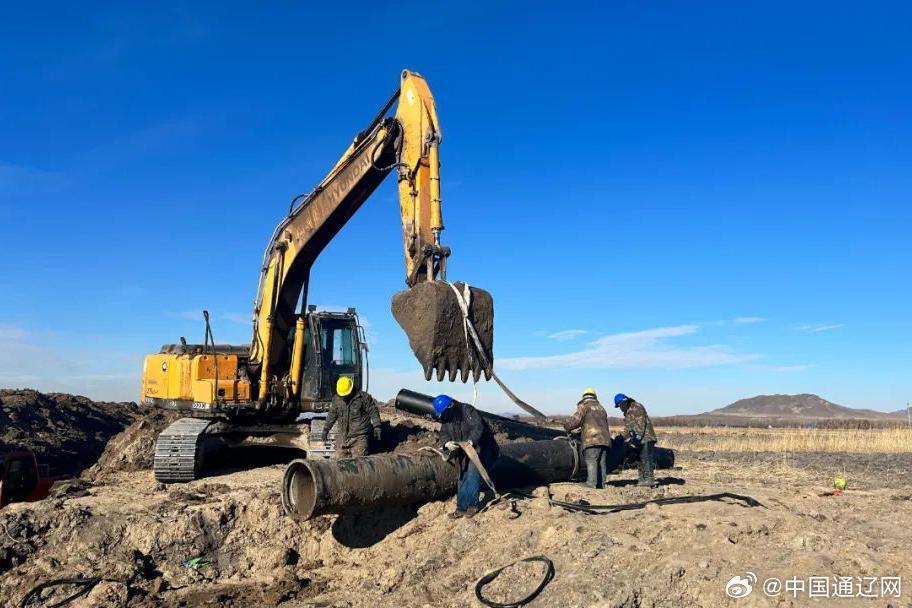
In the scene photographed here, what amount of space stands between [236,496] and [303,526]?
3.69ft

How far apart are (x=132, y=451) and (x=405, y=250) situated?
7071 millimetres

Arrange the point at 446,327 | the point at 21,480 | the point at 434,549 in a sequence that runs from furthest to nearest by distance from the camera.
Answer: the point at 21,480, the point at 446,327, the point at 434,549

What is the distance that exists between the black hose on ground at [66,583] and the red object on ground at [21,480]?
333 cm

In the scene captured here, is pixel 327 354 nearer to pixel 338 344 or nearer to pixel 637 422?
pixel 338 344

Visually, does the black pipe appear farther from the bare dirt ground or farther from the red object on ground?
the red object on ground

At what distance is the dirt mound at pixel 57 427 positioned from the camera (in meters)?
17.5

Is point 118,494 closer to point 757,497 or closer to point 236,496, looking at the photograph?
point 236,496

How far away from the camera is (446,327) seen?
9133 mm

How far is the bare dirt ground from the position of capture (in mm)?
6004

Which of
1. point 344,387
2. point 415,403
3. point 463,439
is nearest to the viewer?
point 463,439

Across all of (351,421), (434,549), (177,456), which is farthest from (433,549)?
(177,456)

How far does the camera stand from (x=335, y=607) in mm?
6664

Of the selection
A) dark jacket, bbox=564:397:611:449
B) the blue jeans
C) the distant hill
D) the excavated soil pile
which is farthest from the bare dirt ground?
the distant hill

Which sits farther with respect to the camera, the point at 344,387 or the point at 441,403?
the point at 344,387
